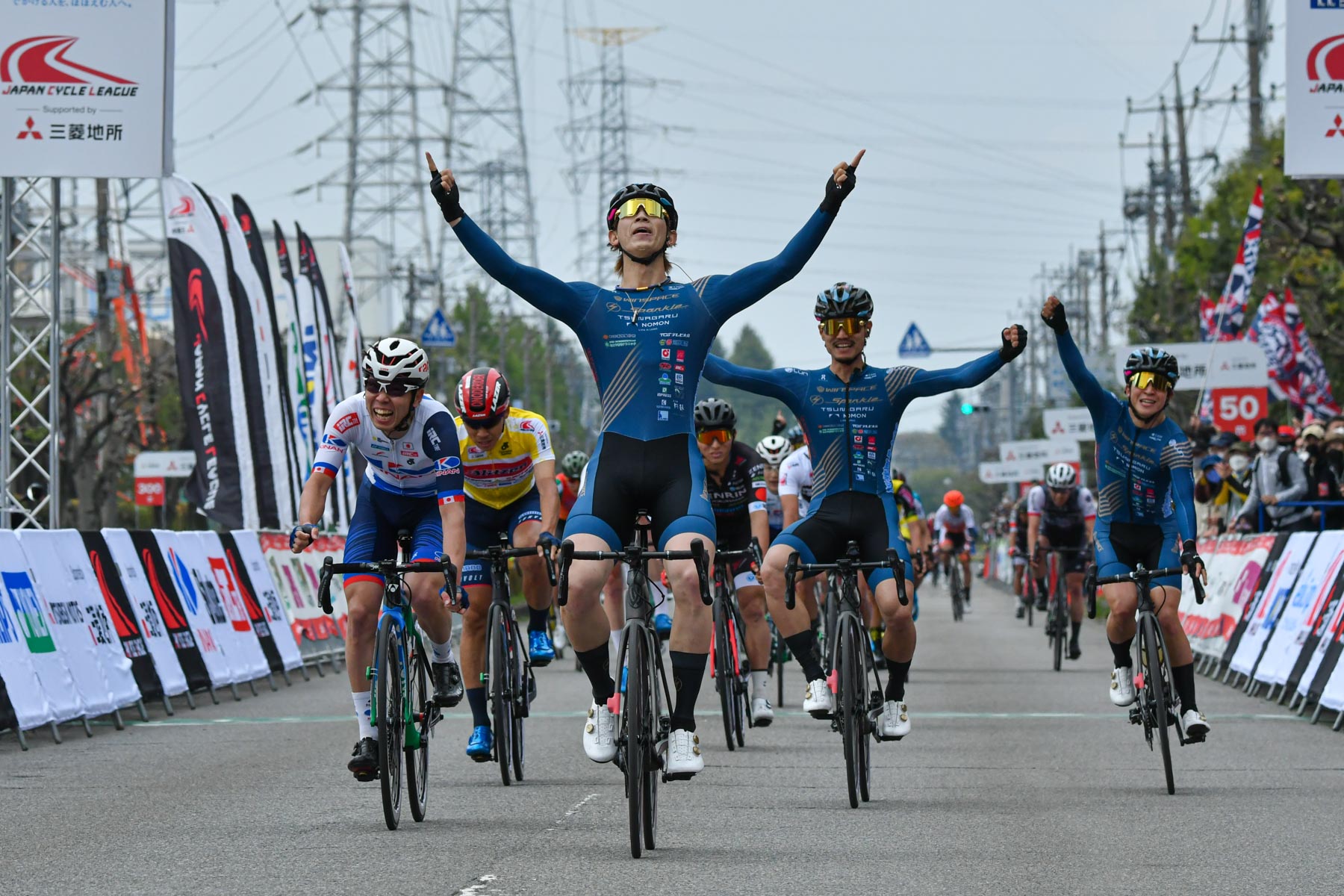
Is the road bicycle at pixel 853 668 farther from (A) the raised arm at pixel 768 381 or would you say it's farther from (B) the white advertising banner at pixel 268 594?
(B) the white advertising banner at pixel 268 594

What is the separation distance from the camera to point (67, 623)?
1391 cm

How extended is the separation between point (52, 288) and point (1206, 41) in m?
39.5

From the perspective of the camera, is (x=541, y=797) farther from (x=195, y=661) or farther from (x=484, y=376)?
(x=195, y=661)

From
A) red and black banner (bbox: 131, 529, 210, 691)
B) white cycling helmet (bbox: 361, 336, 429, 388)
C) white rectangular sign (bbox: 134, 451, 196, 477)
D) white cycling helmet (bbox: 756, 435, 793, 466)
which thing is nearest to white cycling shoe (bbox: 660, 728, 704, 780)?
white cycling helmet (bbox: 361, 336, 429, 388)

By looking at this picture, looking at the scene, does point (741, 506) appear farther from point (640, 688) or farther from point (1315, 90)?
point (1315, 90)

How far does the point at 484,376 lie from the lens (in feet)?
35.8

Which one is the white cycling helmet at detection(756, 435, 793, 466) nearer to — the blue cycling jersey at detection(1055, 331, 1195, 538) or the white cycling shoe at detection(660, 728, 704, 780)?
the blue cycling jersey at detection(1055, 331, 1195, 538)

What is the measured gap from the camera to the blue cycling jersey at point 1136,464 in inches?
439

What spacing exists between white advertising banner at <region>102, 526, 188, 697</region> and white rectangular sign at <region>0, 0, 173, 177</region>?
548 cm

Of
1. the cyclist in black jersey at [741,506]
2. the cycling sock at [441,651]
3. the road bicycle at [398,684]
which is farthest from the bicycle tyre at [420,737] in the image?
the cyclist in black jersey at [741,506]

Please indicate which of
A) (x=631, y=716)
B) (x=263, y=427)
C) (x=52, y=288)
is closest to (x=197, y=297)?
(x=263, y=427)

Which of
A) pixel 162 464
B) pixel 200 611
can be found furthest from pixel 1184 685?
pixel 162 464

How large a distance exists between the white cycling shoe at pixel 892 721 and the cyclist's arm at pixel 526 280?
2.88 meters

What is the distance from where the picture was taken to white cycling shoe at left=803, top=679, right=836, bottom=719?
1062 cm
